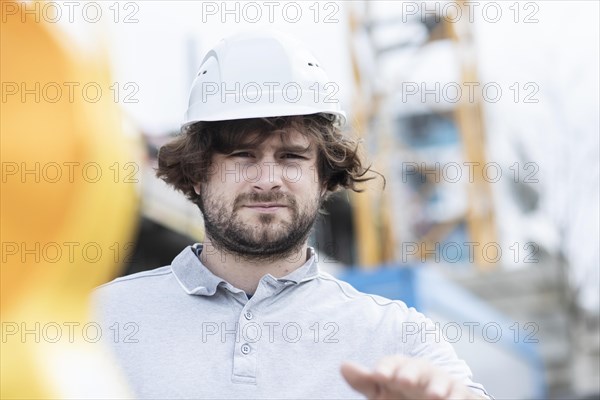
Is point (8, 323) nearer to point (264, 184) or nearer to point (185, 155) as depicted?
point (264, 184)

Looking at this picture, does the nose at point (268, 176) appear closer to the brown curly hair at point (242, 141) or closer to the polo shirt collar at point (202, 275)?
the brown curly hair at point (242, 141)

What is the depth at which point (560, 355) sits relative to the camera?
631 inches

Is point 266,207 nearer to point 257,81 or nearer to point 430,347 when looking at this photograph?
point 257,81

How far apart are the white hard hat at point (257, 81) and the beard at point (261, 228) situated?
0.23 m

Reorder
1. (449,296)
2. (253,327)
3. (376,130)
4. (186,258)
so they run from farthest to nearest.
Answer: (376,130), (449,296), (186,258), (253,327)

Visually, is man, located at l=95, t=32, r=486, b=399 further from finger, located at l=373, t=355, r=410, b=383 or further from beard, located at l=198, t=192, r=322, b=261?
finger, located at l=373, t=355, r=410, b=383

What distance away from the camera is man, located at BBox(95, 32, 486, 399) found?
2.18 meters

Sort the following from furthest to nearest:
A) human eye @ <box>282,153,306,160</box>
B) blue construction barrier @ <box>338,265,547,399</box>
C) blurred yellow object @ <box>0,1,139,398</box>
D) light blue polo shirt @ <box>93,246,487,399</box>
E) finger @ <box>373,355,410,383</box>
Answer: blue construction barrier @ <box>338,265,547,399</box>
human eye @ <box>282,153,306,160</box>
light blue polo shirt @ <box>93,246,487,399</box>
finger @ <box>373,355,410,383</box>
blurred yellow object @ <box>0,1,139,398</box>

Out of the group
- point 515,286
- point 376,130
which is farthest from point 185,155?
point 376,130

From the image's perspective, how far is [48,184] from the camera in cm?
120

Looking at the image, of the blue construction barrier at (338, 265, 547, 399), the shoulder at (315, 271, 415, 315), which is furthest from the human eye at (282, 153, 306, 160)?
the blue construction barrier at (338, 265, 547, 399)

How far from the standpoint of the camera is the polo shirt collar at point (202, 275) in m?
2.35

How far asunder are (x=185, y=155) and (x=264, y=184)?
42 centimetres

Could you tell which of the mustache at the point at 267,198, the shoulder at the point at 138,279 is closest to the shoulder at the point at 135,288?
the shoulder at the point at 138,279
